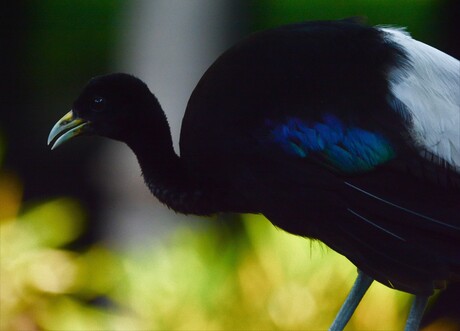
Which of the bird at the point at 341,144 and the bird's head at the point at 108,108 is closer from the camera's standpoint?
the bird at the point at 341,144


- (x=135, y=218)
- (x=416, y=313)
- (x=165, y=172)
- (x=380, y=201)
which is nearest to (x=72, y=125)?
(x=165, y=172)

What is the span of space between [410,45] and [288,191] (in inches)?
21.7

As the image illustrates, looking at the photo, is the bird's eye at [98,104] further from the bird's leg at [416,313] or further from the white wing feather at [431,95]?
the bird's leg at [416,313]

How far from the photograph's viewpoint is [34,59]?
4.85 meters

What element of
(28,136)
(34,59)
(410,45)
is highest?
(410,45)

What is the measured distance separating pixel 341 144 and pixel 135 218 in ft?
5.61

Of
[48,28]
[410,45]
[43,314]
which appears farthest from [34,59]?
[410,45]

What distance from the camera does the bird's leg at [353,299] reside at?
3.53 metres

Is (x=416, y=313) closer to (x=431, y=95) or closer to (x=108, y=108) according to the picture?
(x=431, y=95)

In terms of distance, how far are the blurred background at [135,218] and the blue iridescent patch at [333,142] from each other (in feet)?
2.86

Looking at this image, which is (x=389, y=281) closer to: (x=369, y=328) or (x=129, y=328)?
(x=369, y=328)

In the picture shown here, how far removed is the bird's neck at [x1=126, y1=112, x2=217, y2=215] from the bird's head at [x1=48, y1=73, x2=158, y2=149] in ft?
0.15

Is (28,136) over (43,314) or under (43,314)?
over

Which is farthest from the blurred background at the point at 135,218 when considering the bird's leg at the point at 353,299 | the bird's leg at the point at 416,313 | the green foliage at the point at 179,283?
the bird's leg at the point at 416,313
